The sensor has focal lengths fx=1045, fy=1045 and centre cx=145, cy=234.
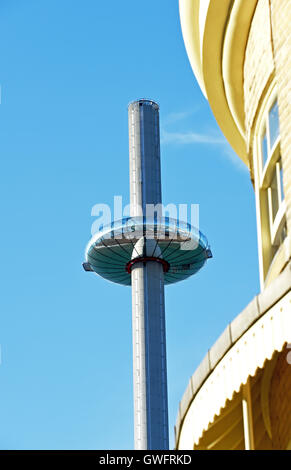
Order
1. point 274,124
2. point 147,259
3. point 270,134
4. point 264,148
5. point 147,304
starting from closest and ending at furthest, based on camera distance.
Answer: point 274,124, point 270,134, point 264,148, point 147,304, point 147,259

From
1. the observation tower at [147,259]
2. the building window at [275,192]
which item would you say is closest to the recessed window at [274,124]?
the building window at [275,192]

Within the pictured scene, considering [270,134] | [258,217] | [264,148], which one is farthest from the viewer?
[264,148]

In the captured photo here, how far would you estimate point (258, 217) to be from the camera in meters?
11.3

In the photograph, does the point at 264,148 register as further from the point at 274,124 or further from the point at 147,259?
the point at 147,259

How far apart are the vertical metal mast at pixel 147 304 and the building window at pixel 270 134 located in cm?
4320

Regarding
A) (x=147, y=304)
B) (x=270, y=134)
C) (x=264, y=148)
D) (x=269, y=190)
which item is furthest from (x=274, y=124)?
(x=147, y=304)

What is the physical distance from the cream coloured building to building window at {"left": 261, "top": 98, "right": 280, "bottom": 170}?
0.04 feet

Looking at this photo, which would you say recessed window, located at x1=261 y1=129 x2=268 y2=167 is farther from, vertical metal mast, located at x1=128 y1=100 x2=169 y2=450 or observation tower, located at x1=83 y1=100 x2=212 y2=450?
observation tower, located at x1=83 y1=100 x2=212 y2=450

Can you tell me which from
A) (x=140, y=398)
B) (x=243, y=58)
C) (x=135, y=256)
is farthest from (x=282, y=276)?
(x=135, y=256)

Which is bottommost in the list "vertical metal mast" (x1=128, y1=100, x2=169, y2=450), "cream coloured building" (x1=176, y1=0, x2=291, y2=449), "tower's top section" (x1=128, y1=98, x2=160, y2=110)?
"cream coloured building" (x1=176, y1=0, x2=291, y2=449)

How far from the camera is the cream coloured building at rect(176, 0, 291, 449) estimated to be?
8.27 meters

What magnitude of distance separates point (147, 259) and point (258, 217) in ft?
166

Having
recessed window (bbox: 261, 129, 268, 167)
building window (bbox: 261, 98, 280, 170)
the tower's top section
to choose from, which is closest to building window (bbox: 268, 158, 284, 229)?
building window (bbox: 261, 98, 280, 170)
